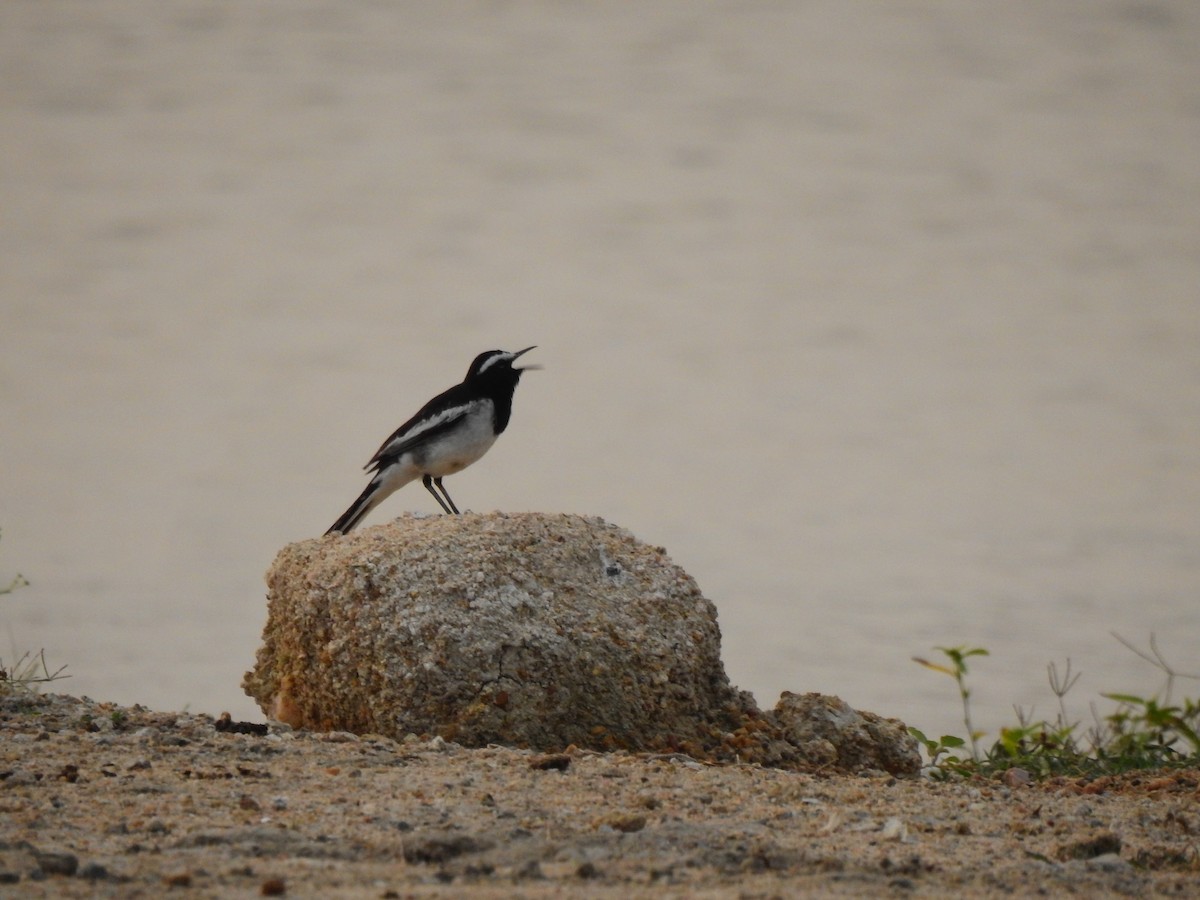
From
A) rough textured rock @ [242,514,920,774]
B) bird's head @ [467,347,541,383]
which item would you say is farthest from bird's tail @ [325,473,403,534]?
rough textured rock @ [242,514,920,774]

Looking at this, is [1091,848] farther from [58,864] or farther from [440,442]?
[440,442]

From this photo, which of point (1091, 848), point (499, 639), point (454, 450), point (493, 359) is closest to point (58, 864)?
point (499, 639)

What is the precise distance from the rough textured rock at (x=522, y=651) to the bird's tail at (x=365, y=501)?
2.34 m

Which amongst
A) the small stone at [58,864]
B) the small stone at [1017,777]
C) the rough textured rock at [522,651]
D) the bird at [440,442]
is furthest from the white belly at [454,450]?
the small stone at [58,864]

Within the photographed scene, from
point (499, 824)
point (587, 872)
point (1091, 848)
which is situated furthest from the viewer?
point (1091, 848)

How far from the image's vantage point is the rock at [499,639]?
20.3 ft

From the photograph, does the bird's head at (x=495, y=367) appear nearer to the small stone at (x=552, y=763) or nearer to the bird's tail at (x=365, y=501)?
the bird's tail at (x=365, y=501)

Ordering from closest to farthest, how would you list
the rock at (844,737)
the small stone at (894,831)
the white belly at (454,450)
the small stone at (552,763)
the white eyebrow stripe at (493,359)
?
the small stone at (894,831) → the small stone at (552,763) → the rock at (844,737) → the white belly at (454,450) → the white eyebrow stripe at (493,359)

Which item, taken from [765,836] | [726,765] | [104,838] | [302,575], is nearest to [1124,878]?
[765,836]

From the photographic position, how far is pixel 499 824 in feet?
15.8

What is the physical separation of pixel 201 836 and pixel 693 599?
274 centimetres

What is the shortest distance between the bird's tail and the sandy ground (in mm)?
3020

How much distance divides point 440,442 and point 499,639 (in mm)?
3180

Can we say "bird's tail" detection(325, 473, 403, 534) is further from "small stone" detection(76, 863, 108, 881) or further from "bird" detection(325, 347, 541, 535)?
"small stone" detection(76, 863, 108, 881)
